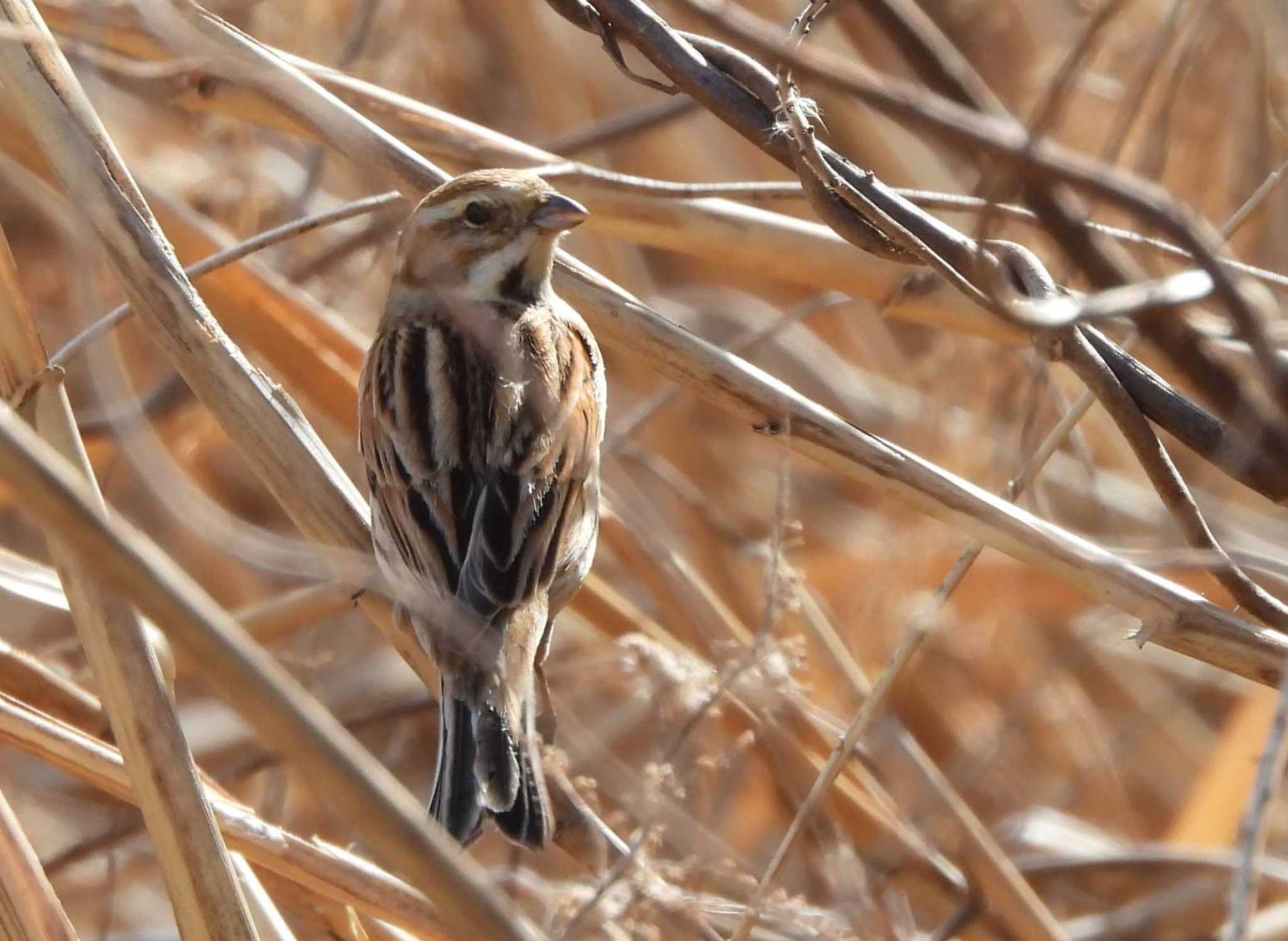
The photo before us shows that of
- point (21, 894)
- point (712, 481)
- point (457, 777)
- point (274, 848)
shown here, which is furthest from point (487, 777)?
point (712, 481)

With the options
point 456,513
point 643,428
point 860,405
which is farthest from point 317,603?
point 860,405

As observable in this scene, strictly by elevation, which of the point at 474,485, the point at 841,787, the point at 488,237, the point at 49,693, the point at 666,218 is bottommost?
the point at 49,693

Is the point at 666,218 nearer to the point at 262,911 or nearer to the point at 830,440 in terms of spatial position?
the point at 830,440

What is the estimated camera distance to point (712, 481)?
17.0ft

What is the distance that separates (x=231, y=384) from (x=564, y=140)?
6.06ft

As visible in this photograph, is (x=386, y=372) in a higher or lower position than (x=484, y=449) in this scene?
higher

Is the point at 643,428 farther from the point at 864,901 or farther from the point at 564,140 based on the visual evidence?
the point at 864,901

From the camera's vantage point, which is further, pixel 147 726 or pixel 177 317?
pixel 177 317

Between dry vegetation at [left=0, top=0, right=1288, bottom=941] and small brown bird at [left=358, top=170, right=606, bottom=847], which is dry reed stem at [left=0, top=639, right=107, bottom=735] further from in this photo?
small brown bird at [left=358, top=170, right=606, bottom=847]

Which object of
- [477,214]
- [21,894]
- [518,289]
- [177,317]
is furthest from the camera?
[518,289]

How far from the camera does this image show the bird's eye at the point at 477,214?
3232 millimetres

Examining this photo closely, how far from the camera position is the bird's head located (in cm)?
312

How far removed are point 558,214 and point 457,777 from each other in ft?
3.88

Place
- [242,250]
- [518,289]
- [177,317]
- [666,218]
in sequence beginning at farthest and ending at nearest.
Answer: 1. [518,289]
2. [666,218]
3. [242,250]
4. [177,317]
